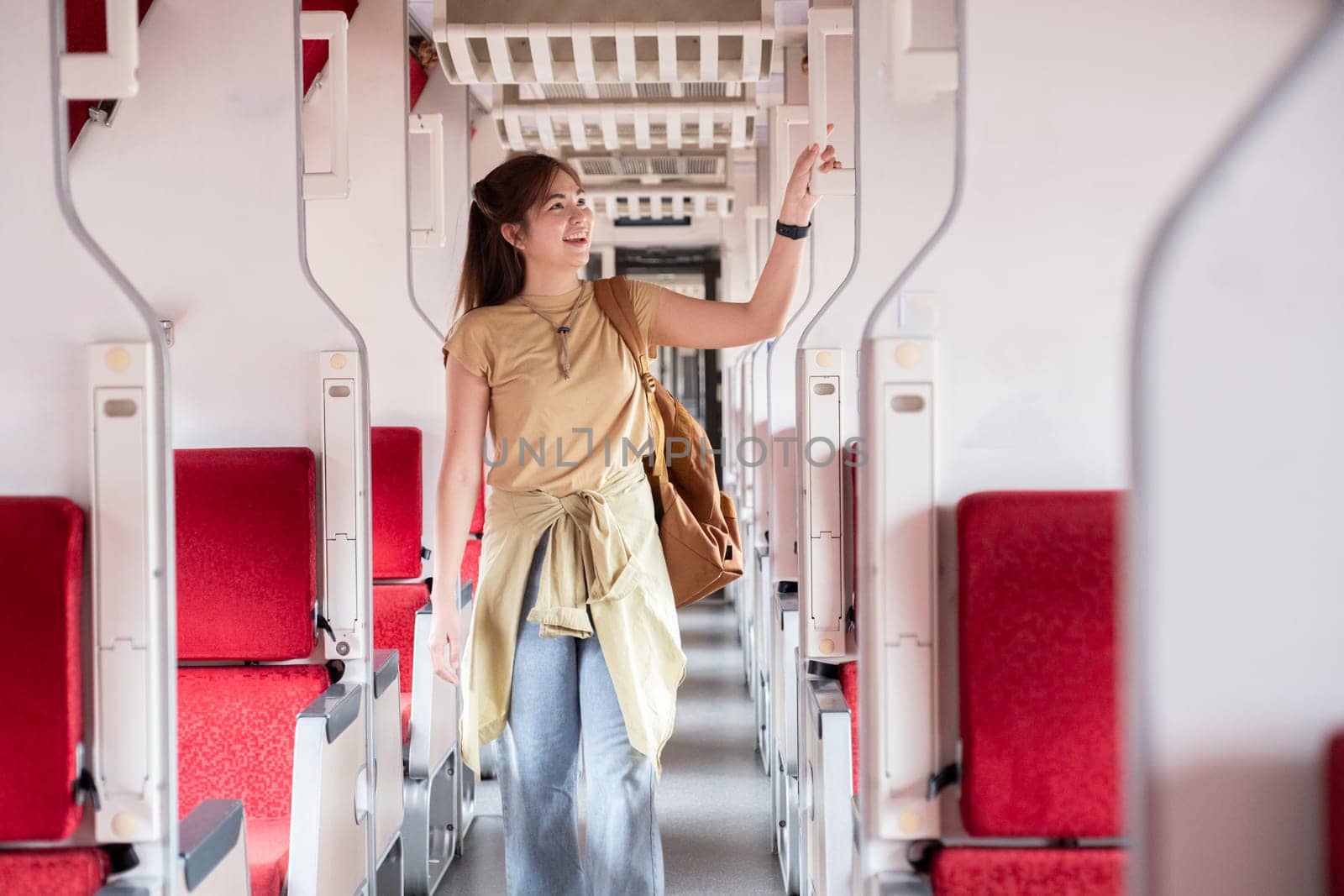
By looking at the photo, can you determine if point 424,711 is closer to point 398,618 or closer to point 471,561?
point 398,618

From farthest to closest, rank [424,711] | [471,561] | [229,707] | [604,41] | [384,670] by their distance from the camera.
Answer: [471,561]
[604,41]
[424,711]
[384,670]
[229,707]

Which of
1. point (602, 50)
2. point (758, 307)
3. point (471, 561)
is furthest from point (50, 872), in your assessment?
point (602, 50)

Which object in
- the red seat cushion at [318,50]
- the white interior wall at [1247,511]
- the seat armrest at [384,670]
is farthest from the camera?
the red seat cushion at [318,50]

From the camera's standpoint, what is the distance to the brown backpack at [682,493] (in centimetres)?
185

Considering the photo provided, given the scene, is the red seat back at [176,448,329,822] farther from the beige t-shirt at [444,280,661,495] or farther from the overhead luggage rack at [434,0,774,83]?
the overhead luggage rack at [434,0,774,83]

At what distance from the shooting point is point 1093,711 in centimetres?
122

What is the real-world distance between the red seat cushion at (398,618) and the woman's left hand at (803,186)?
1754 millimetres

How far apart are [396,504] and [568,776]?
144 centimetres

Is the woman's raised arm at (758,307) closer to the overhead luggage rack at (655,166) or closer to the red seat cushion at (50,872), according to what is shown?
the red seat cushion at (50,872)

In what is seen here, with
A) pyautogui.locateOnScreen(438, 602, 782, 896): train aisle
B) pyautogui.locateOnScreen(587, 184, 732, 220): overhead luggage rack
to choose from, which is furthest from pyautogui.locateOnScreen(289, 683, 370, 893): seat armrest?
pyautogui.locateOnScreen(587, 184, 732, 220): overhead luggage rack

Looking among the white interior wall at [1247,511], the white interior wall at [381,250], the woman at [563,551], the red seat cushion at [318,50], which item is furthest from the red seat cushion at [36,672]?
the red seat cushion at [318,50]

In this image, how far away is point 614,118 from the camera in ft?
14.8

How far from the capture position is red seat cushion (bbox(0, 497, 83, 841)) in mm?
1231
